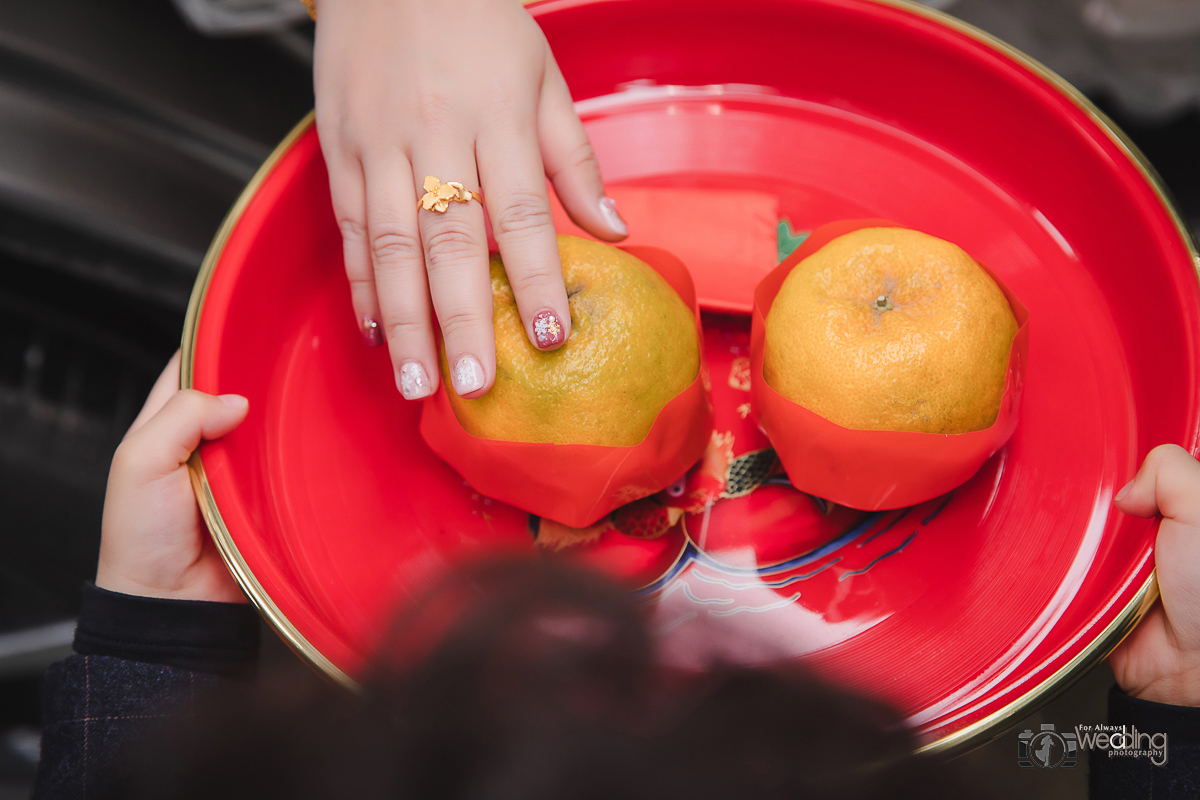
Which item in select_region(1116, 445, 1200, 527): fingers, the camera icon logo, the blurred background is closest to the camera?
select_region(1116, 445, 1200, 527): fingers

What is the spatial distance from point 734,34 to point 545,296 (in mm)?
398

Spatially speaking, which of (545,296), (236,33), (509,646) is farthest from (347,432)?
(236,33)

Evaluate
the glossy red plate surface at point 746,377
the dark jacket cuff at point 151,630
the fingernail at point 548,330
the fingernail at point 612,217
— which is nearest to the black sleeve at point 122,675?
the dark jacket cuff at point 151,630

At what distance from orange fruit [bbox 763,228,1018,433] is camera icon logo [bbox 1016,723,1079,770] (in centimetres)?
27

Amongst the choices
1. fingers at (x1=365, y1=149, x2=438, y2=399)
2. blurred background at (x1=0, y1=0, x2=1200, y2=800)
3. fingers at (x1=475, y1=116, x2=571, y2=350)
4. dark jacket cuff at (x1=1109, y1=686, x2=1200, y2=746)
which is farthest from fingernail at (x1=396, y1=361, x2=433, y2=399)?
dark jacket cuff at (x1=1109, y1=686, x2=1200, y2=746)

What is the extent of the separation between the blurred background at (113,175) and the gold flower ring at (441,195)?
0.49 meters

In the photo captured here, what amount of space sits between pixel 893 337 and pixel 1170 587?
252 mm

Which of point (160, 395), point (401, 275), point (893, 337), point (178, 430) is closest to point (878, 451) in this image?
point (893, 337)

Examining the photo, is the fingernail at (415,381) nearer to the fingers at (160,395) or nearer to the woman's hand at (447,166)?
the woman's hand at (447,166)

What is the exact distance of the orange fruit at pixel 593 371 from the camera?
0.55 m

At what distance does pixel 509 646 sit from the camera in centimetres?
31

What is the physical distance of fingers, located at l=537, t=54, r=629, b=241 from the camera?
0.66 meters

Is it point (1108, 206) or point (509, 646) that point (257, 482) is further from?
point (1108, 206)

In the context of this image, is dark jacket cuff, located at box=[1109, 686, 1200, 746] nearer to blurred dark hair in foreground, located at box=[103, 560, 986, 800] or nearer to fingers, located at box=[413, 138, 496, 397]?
blurred dark hair in foreground, located at box=[103, 560, 986, 800]
